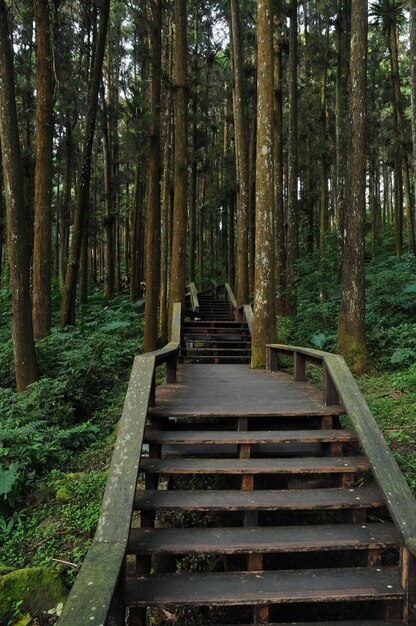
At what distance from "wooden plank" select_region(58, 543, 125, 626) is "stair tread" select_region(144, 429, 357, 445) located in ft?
4.44

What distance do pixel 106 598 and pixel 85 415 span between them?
548cm

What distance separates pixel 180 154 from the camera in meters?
11.7

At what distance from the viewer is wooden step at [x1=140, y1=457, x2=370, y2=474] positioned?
3.62 meters

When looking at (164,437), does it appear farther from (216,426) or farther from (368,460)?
(368,460)

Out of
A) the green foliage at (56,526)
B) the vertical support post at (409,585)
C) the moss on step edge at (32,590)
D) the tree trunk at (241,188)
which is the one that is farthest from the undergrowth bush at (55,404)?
the tree trunk at (241,188)

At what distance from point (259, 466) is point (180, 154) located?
997 centimetres

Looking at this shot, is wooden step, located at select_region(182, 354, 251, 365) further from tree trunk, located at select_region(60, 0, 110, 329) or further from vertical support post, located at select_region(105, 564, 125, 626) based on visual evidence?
vertical support post, located at select_region(105, 564, 125, 626)

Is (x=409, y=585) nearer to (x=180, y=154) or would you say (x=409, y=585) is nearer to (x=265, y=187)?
(x=265, y=187)

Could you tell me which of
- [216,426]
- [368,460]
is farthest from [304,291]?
[368,460]

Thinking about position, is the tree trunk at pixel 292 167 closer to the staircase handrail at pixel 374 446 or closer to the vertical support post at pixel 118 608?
the staircase handrail at pixel 374 446

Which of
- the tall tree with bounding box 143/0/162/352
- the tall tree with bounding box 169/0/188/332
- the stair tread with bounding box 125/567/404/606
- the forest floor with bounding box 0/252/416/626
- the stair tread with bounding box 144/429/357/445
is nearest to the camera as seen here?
the stair tread with bounding box 125/567/404/606

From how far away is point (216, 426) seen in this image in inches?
197

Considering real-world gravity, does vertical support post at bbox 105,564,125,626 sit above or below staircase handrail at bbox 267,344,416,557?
below

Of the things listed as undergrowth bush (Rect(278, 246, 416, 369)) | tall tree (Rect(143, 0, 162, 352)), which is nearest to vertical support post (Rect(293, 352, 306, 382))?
undergrowth bush (Rect(278, 246, 416, 369))
